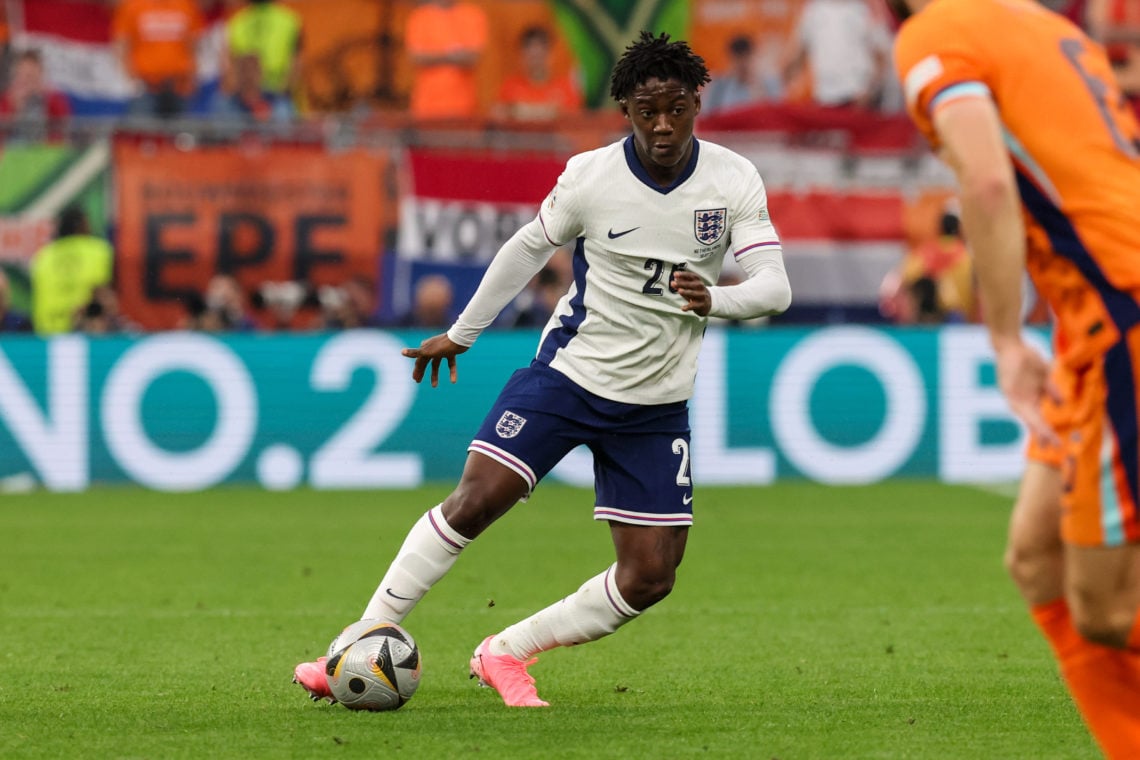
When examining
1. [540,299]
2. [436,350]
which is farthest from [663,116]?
[540,299]

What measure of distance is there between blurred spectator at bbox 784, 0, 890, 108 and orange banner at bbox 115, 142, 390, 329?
437 cm

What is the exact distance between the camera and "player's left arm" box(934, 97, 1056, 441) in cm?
386

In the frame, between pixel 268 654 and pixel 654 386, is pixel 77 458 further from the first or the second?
pixel 654 386

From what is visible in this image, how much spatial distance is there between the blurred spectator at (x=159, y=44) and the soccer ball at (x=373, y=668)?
11.0 meters

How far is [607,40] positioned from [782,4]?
5.84ft

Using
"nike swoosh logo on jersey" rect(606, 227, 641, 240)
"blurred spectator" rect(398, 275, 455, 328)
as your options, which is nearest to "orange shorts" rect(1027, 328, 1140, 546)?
"nike swoosh logo on jersey" rect(606, 227, 641, 240)

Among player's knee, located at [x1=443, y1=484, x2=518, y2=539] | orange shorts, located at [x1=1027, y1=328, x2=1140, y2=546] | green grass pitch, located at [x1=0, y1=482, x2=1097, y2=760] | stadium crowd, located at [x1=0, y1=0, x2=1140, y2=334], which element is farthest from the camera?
stadium crowd, located at [x1=0, y1=0, x2=1140, y2=334]

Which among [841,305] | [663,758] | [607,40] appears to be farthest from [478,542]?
[607,40]

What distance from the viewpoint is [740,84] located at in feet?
56.6

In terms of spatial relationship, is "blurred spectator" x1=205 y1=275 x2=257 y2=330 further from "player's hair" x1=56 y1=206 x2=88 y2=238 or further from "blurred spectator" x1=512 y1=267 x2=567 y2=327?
"blurred spectator" x1=512 y1=267 x2=567 y2=327

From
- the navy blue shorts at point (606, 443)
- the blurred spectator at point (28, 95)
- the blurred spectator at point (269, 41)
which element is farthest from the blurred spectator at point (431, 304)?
the navy blue shorts at point (606, 443)

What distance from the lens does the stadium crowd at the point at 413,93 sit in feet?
48.1

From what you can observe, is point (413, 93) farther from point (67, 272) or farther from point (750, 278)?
point (750, 278)

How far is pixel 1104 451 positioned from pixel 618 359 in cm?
243
